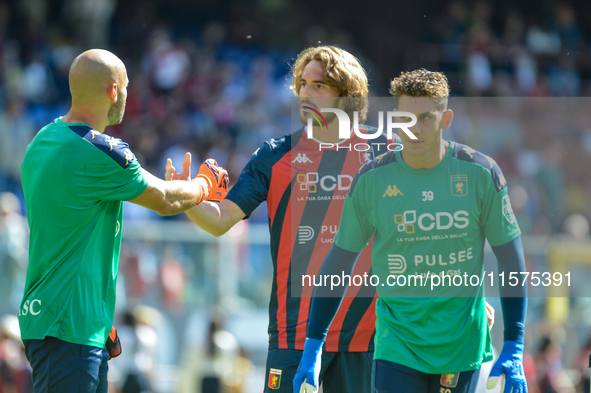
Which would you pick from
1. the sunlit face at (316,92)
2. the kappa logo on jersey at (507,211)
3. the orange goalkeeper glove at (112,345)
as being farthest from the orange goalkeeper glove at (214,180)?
the kappa logo on jersey at (507,211)

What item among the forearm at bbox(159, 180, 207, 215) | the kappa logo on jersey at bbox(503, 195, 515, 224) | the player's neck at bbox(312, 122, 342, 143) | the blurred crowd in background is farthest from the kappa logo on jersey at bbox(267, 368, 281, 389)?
the blurred crowd in background

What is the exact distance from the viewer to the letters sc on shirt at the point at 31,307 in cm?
375

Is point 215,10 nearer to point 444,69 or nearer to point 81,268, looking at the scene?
point 444,69

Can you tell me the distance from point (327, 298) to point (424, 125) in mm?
1116

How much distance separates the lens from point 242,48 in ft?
50.9

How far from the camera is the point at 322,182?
4645 mm

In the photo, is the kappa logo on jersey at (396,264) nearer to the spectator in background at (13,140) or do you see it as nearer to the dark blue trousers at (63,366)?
the dark blue trousers at (63,366)

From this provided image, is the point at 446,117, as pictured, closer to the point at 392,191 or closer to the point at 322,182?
the point at 392,191

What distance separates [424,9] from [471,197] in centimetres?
1441

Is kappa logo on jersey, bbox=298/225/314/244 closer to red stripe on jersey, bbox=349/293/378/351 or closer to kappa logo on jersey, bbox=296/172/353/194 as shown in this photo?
kappa logo on jersey, bbox=296/172/353/194

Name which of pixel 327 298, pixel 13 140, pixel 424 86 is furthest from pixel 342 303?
pixel 13 140

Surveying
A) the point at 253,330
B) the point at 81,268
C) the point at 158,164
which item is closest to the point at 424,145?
the point at 81,268

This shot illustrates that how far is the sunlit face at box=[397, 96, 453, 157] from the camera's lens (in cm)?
390

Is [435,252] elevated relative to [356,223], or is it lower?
lower
